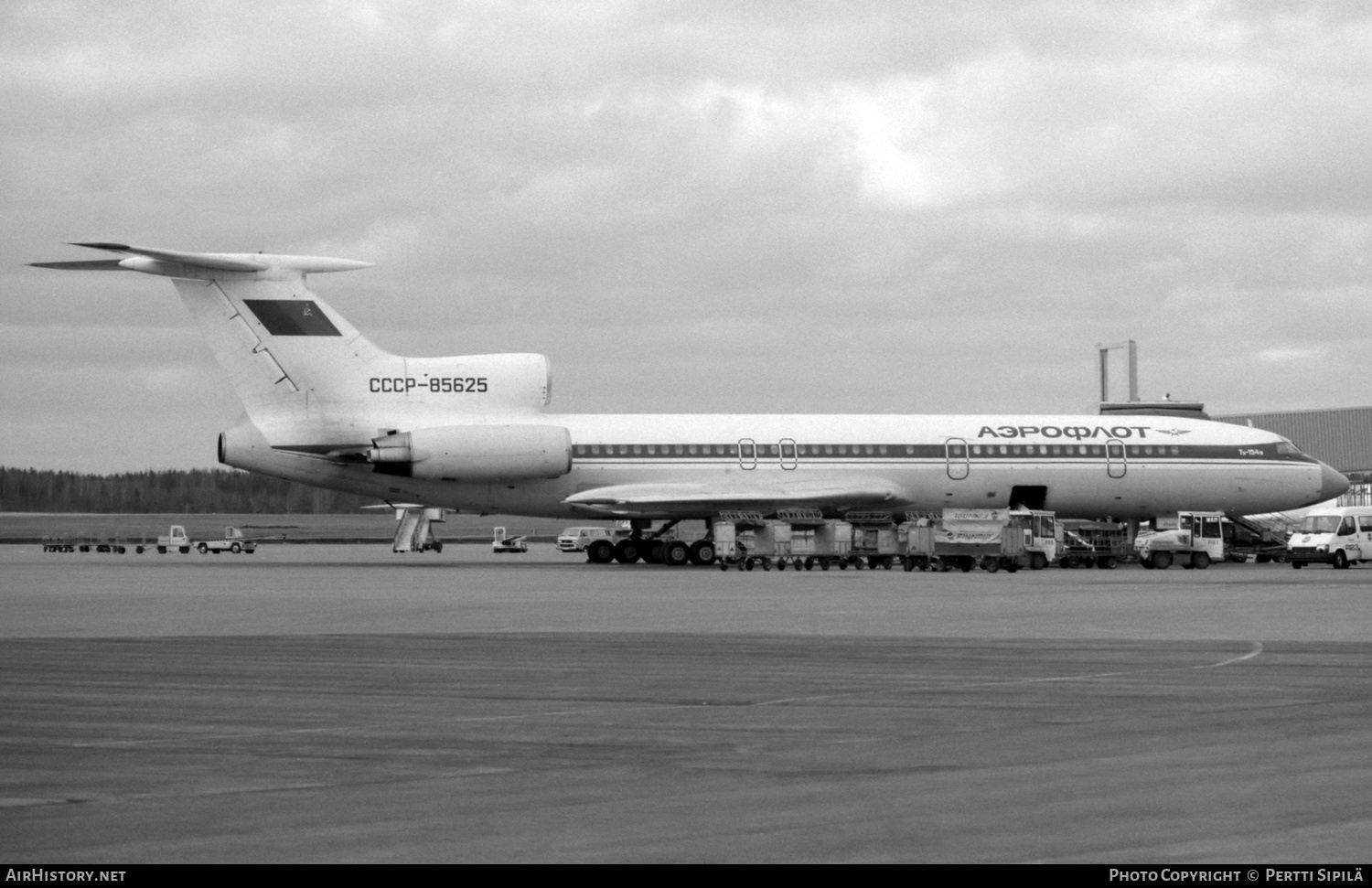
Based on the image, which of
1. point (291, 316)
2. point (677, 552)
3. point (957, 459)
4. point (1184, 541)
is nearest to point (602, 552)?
point (677, 552)

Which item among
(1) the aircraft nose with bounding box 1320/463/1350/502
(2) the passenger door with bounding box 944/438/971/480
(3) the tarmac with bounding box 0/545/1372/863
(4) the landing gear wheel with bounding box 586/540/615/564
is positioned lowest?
(3) the tarmac with bounding box 0/545/1372/863

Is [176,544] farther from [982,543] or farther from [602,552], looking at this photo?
[982,543]

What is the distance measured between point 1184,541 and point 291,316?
29.4 meters

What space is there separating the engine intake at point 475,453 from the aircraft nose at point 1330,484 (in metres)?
27.0

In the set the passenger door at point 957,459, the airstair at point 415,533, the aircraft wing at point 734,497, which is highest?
the passenger door at point 957,459

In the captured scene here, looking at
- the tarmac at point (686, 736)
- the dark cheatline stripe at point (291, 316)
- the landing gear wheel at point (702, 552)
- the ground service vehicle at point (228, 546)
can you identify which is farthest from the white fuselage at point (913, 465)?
the ground service vehicle at point (228, 546)

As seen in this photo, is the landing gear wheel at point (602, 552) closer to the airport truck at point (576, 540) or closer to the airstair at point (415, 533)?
the airstair at point (415, 533)

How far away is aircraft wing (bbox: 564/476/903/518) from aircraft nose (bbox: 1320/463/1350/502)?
52.8 ft

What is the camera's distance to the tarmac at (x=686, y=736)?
853 centimetres

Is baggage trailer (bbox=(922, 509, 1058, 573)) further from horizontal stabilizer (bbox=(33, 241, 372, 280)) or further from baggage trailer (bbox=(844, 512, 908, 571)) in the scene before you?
horizontal stabilizer (bbox=(33, 241, 372, 280))

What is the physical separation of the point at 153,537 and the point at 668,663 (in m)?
96.5

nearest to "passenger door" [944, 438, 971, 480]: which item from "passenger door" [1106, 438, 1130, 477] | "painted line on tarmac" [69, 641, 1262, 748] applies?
"passenger door" [1106, 438, 1130, 477]

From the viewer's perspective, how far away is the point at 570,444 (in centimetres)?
5178

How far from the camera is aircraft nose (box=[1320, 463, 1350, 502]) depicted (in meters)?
60.2
